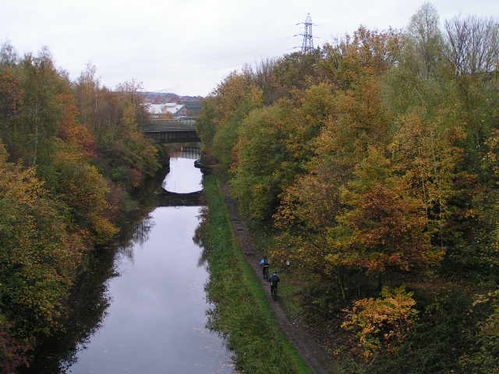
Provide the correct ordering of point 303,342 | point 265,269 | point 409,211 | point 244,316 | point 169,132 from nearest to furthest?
point 409,211 → point 303,342 → point 244,316 → point 265,269 → point 169,132

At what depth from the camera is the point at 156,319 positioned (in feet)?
87.7

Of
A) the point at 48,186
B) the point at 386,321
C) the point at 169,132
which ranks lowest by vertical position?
the point at 386,321

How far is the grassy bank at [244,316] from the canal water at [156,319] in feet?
2.28

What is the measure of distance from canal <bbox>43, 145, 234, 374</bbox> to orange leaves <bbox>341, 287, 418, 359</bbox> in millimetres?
6280

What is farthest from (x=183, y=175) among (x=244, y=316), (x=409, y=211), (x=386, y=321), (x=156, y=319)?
(x=386, y=321)

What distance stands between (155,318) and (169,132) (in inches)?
2547

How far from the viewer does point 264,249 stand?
35.2 meters

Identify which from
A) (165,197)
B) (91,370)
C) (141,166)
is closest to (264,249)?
(91,370)

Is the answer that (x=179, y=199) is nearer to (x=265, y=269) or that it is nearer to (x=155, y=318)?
(x=265, y=269)

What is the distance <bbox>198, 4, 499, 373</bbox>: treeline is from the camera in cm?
1698

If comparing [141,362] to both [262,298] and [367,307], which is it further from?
[367,307]

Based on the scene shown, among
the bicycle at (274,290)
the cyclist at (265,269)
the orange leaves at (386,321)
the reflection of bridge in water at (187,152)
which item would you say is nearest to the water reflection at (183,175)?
the reflection of bridge in water at (187,152)

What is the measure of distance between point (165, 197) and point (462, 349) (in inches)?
2035

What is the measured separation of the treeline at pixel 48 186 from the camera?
755 inches
